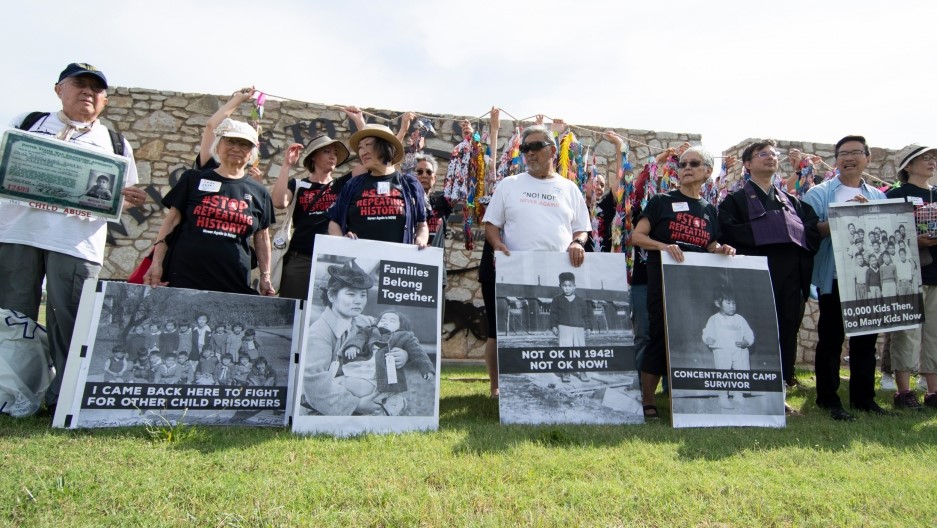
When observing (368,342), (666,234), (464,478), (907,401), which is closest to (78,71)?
(368,342)

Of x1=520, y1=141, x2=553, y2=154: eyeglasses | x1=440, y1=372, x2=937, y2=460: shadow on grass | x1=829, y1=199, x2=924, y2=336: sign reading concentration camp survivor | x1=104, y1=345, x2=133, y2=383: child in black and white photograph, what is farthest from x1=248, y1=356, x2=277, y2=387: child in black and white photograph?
x1=829, y1=199, x2=924, y2=336: sign reading concentration camp survivor

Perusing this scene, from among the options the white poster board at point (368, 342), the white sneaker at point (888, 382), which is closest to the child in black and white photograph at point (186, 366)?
the white poster board at point (368, 342)

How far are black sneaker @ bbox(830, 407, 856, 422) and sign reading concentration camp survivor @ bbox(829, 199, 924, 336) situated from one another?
Result: 0.51 metres

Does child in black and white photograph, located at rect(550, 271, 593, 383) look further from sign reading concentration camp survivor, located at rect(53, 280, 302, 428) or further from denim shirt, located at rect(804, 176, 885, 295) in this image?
denim shirt, located at rect(804, 176, 885, 295)

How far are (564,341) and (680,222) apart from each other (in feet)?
3.94

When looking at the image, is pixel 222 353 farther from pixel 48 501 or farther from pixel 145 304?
pixel 48 501

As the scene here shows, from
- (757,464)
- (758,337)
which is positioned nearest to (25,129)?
(757,464)

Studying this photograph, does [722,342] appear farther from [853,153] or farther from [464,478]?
[464,478]

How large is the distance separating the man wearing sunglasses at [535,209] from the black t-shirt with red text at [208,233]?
Answer: 5.17 ft

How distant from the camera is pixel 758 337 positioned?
12.7 feet

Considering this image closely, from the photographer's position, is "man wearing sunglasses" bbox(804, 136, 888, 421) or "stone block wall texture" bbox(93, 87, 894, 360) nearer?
"man wearing sunglasses" bbox(804, 136, 888, 421)

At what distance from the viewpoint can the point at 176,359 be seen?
10.9 ft

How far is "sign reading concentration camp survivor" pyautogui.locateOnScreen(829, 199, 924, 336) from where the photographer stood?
4039 mm

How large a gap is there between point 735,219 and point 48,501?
13.6 feet
